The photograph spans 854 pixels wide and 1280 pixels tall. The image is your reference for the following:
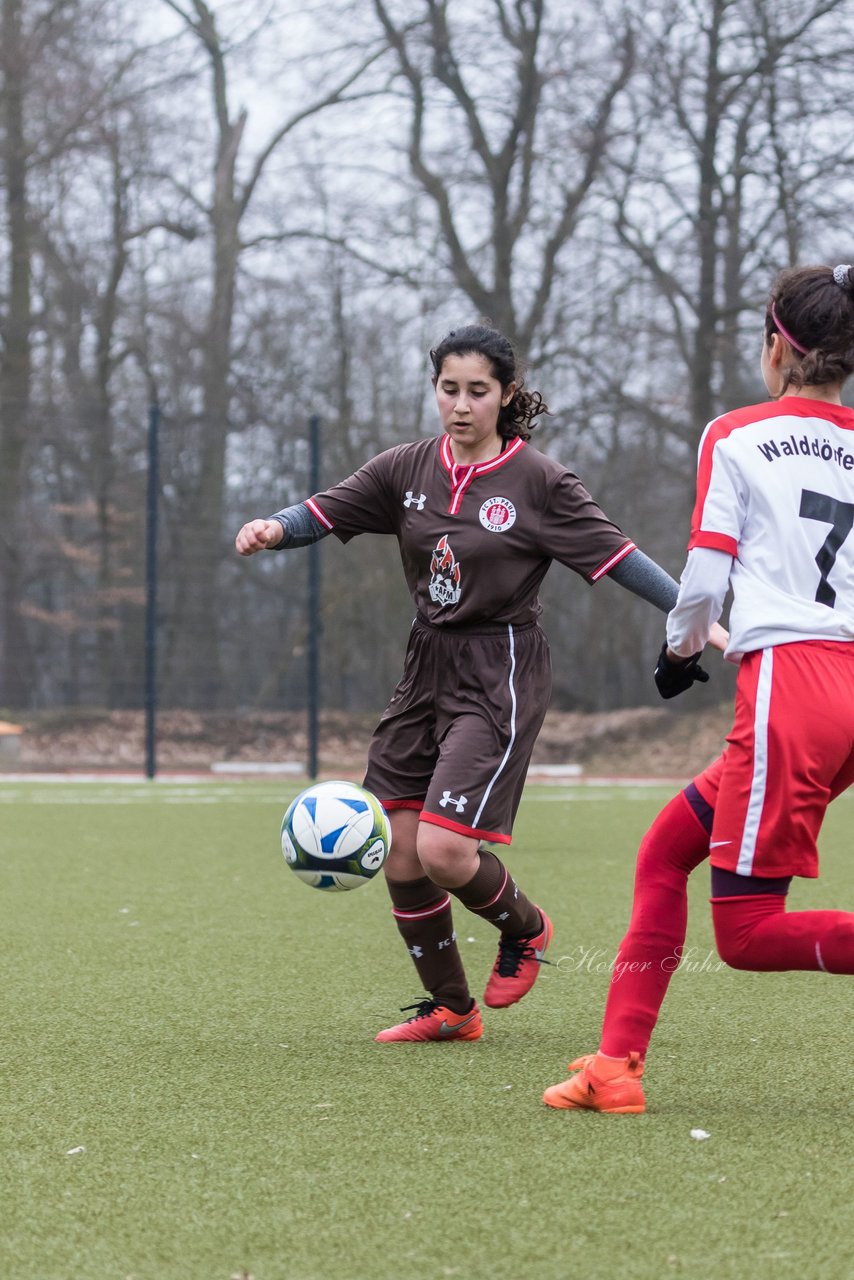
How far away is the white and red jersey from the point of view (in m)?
2.84

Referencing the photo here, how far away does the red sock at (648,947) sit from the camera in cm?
321

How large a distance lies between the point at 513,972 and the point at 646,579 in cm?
115

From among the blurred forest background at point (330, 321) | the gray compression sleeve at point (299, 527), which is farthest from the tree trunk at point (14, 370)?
the gray compression sleeve at point (299, 527)

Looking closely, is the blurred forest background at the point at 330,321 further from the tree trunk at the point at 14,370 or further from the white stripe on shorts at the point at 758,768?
the white stripe on shorts at the point at 758,768

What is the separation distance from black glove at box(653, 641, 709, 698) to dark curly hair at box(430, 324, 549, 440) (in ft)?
3.30

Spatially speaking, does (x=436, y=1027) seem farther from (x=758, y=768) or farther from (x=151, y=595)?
(x=151, y=595)

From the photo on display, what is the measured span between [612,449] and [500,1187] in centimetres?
1455

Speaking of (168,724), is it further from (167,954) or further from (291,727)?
(167,954)

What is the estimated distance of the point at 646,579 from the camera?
3.78 meters

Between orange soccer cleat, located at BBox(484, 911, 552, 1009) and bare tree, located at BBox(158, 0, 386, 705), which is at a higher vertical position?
bare tree, located at BBox(158, 0, 386, 705)

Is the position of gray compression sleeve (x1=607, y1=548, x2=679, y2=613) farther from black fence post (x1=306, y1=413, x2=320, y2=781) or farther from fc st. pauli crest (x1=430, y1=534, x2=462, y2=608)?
black fence post (x1=306, y1=413, x2=320, y2=781)

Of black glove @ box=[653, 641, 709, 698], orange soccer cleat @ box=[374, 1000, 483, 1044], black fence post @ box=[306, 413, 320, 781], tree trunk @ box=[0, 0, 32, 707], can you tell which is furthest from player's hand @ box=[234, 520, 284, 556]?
tree trunk @ box=[0, 0, 32, 707]

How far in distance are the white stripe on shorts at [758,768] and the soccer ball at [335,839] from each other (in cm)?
111

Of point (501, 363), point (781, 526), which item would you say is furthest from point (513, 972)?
point (781, 526)
